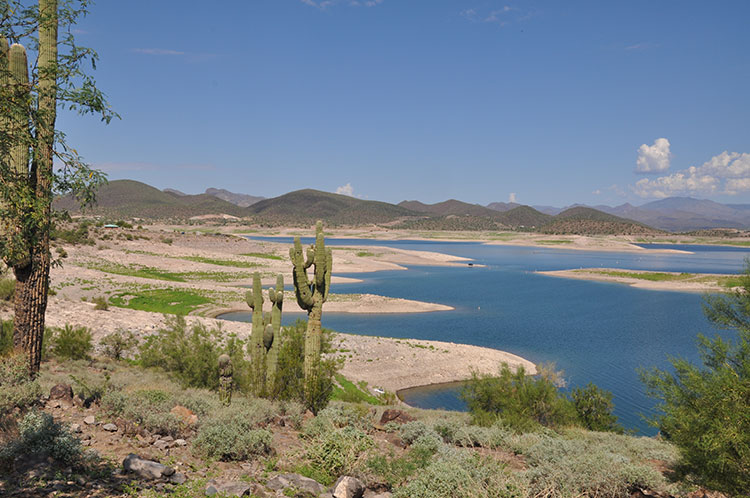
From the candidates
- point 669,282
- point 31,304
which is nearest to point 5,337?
point 31,304

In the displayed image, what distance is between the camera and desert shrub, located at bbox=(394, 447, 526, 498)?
7.28 m

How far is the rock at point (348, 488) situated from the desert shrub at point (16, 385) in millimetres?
6666

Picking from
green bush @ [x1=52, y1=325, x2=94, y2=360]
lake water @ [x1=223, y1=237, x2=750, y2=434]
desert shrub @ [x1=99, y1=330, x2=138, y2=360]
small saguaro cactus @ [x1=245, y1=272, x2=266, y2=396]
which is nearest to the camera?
small saguaro cactus @ [x1=245, y1=272, x2=266, y2=396]

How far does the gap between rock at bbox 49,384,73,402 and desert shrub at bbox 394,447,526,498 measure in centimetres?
784

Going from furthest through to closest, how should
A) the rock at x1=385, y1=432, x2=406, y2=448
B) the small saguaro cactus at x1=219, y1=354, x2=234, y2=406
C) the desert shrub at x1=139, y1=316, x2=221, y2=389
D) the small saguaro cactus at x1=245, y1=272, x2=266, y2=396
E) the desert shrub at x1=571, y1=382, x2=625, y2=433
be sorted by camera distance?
the desert shrub at x1=571, y1=382, x2=625, y2=433, the desert shrub at x1=139, y1=316, x2=221, y2=389, the small saguaro cactus at x1=245, y1=272, x2=266, y2=396, the small saguaro cactus at x1=219, y1=354, x2=234, y2=406, the rock at x1=385, y1=432, x2=406, y2=448

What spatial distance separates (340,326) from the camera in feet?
139

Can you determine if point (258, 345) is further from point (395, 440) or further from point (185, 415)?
point (395, 440)

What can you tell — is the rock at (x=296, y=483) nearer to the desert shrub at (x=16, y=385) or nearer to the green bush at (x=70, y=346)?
the desert shrub at (x=16, y=385)

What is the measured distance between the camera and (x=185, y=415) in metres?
10.4

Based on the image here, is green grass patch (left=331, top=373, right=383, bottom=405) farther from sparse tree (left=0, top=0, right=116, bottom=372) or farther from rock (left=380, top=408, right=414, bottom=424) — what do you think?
sparse tree (left=0, top=0, right=116, bottom=372)

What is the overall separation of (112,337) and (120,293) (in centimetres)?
2403

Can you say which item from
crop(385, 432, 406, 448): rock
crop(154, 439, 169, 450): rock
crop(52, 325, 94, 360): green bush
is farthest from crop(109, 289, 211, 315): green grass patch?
crop(154, 439, 169, 450): rock

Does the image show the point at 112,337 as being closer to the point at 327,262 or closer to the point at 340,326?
the point at 327,262

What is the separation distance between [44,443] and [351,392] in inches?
694
